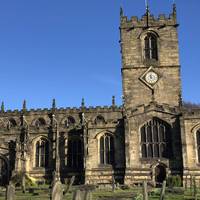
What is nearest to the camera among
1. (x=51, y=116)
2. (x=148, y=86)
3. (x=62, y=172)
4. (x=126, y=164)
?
(x=126, y=164)

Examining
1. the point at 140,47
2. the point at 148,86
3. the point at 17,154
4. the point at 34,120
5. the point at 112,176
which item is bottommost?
the point at 112,176

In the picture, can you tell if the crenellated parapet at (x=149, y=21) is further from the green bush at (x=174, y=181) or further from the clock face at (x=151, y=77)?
the green bush at (x=174, y=181)

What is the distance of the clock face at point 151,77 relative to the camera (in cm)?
4606

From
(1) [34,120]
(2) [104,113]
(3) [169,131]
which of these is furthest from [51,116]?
(3) [169,131]

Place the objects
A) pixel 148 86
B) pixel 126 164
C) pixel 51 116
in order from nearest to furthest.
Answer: pixel 126 164, pixel 148 86, pixel 51 116

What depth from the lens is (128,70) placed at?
46.9 meters

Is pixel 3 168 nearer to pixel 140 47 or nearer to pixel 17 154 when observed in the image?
pixel 17 154

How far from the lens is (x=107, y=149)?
37875mm

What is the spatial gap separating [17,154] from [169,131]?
15351 mm

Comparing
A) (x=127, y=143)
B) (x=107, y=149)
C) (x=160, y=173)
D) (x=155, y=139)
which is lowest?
(x=160, y=173)

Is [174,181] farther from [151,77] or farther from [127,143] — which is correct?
[151,77]

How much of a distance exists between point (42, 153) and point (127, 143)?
31.1 feet

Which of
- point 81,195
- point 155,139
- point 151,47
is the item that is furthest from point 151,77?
point 81,195

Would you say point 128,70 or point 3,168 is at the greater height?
point 128,70
